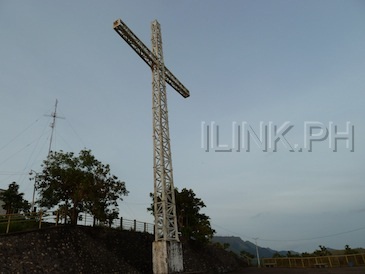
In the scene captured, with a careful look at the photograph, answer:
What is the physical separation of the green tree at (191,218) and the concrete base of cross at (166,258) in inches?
483

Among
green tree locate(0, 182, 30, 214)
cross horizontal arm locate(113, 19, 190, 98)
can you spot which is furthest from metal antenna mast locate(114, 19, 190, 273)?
green tree locate(0, 182, 30, 214)

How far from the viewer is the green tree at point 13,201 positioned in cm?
3116

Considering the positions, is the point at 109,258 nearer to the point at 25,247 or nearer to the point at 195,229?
the point at 25,247

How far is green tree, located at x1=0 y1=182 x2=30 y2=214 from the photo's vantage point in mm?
31159

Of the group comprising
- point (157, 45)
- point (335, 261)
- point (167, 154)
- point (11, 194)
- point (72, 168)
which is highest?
point (157, 45)

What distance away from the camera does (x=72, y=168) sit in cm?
2197

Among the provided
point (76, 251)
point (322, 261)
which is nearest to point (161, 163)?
point (76, 251)

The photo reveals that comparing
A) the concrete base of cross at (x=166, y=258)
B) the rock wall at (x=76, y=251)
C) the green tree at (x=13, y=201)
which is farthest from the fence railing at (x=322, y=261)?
the green tree at (x=13, y=201)

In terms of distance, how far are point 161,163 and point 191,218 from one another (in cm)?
1425

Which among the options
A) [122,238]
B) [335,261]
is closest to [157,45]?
[122,238]

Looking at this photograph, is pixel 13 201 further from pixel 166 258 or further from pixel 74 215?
pixel 166 258

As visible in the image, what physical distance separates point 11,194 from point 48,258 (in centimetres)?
2013

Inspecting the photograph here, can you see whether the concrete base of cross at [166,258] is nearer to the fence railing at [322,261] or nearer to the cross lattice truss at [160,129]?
the cross lattice truss at [160,129]

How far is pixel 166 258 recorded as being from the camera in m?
19.3
